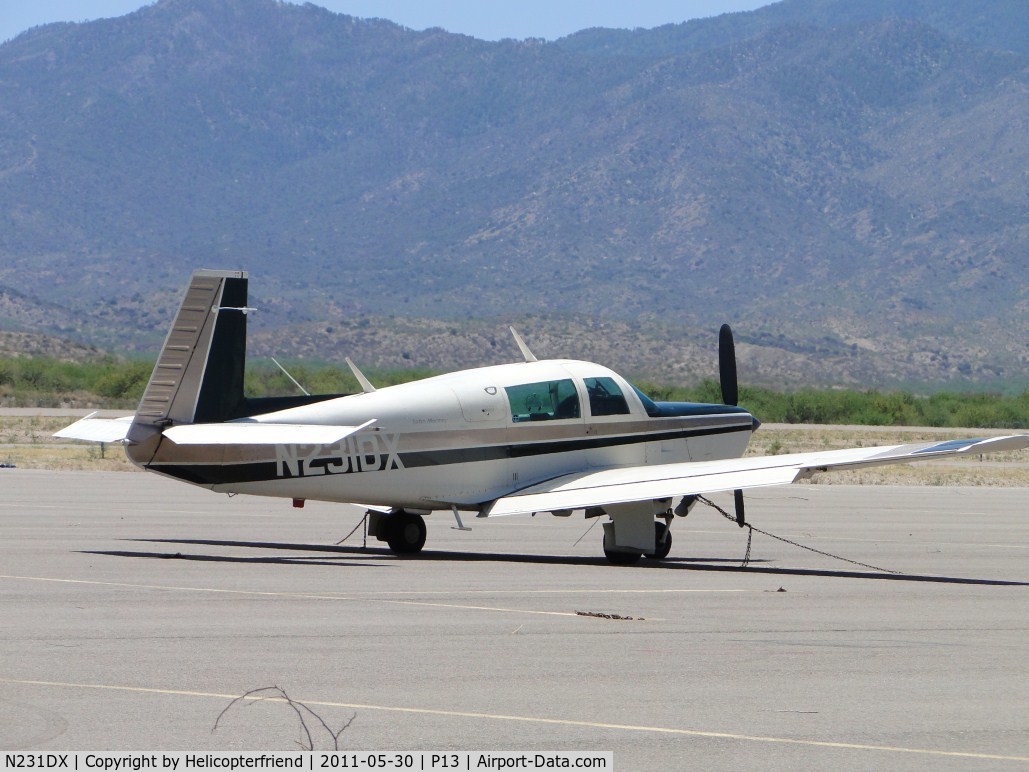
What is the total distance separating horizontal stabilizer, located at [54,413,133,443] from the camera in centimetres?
1737

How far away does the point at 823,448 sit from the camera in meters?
49.2

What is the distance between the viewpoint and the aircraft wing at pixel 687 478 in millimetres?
15969

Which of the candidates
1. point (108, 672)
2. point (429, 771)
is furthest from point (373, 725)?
point (108, 672)

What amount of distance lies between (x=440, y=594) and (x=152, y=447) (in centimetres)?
382

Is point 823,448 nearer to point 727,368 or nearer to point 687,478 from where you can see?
point 727,368

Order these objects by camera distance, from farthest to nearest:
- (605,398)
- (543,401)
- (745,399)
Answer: (745,399), (605,398), (543,401)

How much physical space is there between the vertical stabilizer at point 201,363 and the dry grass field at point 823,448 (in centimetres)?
1851

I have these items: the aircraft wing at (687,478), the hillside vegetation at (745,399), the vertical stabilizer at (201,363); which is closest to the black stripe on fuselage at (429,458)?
the aircraft wing at (687,478)

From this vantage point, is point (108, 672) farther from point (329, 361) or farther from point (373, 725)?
point (329, 361)

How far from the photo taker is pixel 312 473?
16500 mm

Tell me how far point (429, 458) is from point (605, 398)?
8.31 feet

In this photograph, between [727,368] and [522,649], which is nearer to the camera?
[522,649]

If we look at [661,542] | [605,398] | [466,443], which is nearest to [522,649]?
[466,443]
